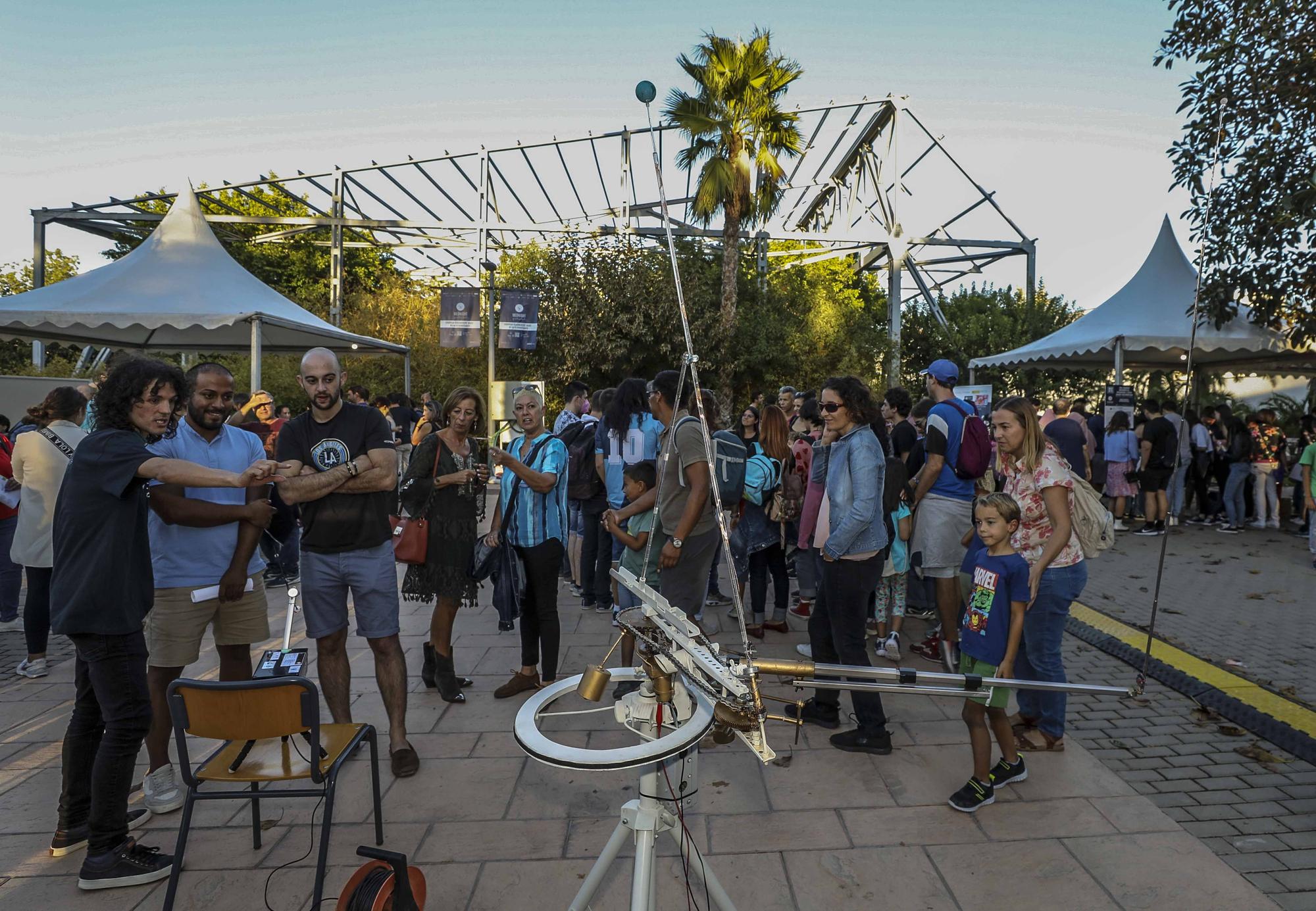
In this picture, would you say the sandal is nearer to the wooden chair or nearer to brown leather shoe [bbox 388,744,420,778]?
brown leather shoe [bbox 388,744,420,778]

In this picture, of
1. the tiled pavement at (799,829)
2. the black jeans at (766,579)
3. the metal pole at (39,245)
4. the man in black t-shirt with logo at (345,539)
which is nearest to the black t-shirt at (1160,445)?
the black jeans at (766,579)

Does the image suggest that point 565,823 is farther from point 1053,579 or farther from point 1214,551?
point 1214,551

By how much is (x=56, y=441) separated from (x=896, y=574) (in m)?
5.84

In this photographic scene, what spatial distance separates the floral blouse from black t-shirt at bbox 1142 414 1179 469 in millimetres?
8515

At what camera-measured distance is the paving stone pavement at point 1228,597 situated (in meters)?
5.79

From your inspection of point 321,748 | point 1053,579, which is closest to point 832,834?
point 1053,579

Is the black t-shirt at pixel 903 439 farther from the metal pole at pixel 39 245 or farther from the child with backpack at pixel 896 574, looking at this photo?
the metal pole at pixel 39 245

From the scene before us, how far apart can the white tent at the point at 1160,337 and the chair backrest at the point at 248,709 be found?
12846mm

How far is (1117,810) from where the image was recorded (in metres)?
3.54

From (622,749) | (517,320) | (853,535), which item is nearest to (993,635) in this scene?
(853,535)

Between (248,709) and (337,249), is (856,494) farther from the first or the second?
(337,249)

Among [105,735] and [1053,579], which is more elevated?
[1053,579]

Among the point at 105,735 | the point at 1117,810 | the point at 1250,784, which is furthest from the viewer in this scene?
the point at 1250,784

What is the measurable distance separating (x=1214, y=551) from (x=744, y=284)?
15.2 metres
